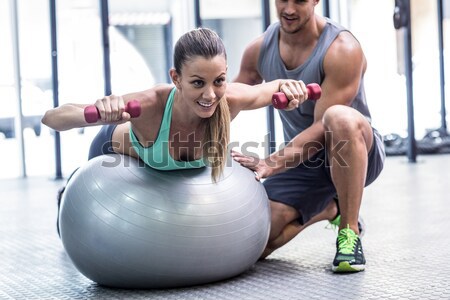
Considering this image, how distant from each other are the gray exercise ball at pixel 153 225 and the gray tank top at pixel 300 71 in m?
0.55

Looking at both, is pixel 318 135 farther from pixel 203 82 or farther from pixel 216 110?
pixel 203 82

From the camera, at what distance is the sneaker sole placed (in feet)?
7.34

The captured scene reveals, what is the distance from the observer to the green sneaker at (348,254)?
2.24m

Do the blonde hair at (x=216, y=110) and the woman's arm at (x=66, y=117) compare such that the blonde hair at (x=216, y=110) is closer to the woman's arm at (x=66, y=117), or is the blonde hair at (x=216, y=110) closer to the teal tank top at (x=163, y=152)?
the teal tank top at (x=163, y=152)

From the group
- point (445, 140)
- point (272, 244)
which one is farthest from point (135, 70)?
point (272, 244)

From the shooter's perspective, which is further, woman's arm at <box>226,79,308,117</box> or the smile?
woman's arm at <box>226,79,308,117</box>

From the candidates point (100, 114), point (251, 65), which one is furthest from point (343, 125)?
point (100, 114)

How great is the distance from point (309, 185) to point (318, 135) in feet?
0.73

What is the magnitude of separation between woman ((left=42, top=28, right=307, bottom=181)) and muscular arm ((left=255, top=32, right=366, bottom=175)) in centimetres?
29

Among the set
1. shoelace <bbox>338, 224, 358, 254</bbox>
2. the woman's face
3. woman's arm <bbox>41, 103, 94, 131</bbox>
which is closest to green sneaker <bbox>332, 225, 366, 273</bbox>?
shoelace <bbox>338, 224, 358, 254</bbox>

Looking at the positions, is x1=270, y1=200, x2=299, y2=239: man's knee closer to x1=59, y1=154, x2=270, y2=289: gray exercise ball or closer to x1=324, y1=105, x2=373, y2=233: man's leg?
x1=324, y1=105, x2=373, y2=233: man's leg

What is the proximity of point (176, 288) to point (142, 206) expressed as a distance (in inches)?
10.9

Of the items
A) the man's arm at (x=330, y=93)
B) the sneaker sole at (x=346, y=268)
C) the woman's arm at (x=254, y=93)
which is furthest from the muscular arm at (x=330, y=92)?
the sneaker sole at (x=346, y=268)

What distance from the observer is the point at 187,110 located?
2.11 meters
